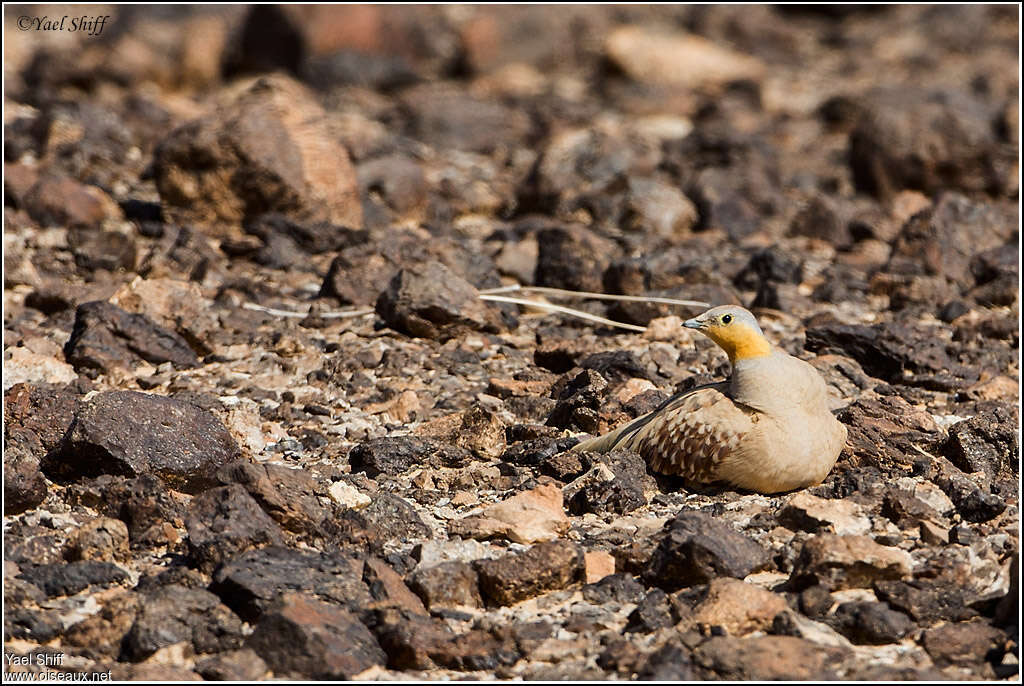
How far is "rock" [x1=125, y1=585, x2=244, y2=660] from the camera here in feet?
15.8

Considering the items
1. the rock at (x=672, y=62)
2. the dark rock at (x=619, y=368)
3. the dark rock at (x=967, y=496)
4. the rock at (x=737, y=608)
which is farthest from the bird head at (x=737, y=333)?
the rock at (x=672, y=62)

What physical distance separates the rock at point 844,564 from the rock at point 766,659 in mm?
411

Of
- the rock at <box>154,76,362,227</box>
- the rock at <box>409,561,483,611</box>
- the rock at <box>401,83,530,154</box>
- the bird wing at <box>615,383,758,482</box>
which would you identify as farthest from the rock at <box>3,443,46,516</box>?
the rock at <box>401,83,530,154</box>

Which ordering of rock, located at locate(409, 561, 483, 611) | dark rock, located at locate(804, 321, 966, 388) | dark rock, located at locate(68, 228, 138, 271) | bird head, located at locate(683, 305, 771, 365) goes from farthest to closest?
dark rock, located at locate(68, 228, 138, 271)
dark rock, located at locate(804, 321, 966, 388)
bird head, located at locate(683, 305, 771, 365)
rock, located at locate(409, 561, 483, 611)

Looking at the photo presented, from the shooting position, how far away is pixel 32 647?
492cm

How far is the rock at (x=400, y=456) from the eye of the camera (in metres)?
6.37

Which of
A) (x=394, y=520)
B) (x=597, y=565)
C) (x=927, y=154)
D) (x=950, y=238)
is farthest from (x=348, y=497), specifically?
(x=927, y=154)

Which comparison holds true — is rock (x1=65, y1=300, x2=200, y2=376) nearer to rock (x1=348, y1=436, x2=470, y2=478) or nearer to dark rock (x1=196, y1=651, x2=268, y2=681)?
rock (x1=348, y1=436, x2=470, y2=478)

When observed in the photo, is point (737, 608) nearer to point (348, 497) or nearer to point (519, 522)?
point (519, 522)

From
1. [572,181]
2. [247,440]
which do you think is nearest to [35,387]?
[247,440]

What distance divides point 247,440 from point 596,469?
69.5 inches

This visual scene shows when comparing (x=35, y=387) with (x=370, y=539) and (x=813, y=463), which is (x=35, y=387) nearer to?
(x=370, y=539)

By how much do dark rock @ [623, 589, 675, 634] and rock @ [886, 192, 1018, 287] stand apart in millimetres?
5102

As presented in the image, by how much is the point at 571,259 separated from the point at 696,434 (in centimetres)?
309
